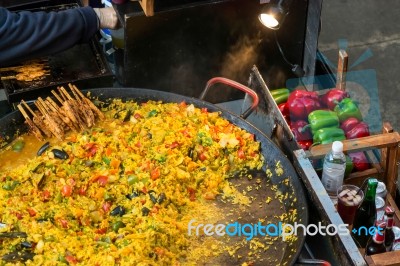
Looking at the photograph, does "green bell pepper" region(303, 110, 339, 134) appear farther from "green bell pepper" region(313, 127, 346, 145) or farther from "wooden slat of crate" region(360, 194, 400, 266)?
"wooden slat of crate" region(360, 194, 400, 266)

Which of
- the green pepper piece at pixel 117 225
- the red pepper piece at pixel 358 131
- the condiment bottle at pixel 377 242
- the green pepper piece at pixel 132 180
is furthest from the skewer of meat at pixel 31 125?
the condiment bottle at pixel 377 242

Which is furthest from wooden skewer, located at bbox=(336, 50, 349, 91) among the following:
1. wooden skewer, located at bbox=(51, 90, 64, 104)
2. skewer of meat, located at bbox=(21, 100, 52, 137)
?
skewer of meat, located at bbox=(21, 100, 52, 137)

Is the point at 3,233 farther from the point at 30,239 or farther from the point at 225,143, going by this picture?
the point at 225,143

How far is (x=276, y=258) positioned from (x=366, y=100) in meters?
2.17

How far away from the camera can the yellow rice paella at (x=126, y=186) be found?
4035mm

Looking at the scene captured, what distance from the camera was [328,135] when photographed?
16.2 ft

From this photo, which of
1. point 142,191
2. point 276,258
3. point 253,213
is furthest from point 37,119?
point 276,258

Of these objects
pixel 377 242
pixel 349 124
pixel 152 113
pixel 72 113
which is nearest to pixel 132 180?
pixel 152 113

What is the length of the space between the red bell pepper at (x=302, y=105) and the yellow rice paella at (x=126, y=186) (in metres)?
0.56

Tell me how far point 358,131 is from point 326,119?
0.86ft

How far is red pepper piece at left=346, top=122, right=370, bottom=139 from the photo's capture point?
502 centimetres

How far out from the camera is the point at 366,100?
5781 millimetres

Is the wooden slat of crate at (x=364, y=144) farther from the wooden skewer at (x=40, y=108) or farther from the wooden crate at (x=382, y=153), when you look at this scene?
the wooden skewer at (x=40, y=108)

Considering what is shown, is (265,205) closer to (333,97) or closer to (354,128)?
(354,128)
